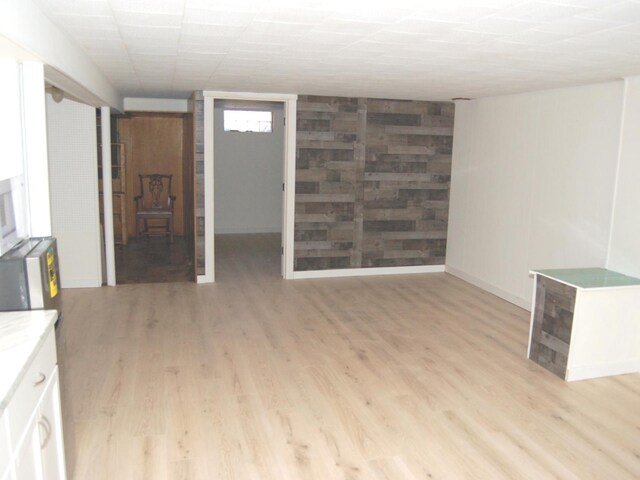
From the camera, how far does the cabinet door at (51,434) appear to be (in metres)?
1.96

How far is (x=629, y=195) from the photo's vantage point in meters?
4.09

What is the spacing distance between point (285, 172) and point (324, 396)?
3.40 metres

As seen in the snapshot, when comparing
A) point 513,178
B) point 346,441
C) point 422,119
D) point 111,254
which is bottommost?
point 346,441

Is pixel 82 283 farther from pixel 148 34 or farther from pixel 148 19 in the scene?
pixel 148 19

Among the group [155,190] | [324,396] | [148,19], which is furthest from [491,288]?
[155,190]

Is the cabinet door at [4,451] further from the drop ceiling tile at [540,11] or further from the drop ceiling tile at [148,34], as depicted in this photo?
the drop ceiling tile at [540,11]

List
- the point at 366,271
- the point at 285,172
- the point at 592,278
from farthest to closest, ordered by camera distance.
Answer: the point at 366,271, the point at 285,172, the point at 592,278

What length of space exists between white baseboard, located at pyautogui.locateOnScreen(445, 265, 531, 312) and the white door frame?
80.8 inches

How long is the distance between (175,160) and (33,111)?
20.5ft

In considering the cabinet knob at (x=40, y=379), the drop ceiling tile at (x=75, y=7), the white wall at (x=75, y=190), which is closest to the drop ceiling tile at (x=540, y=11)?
the drop ceiling tile at (x=75, y=7)

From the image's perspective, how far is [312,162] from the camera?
6328 millimetres

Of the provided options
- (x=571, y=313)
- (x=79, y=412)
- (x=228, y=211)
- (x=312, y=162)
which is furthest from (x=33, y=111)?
(x=228, y=211)

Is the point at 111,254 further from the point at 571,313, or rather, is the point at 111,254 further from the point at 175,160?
the point at 571,313

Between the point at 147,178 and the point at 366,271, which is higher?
the point at 147,178
